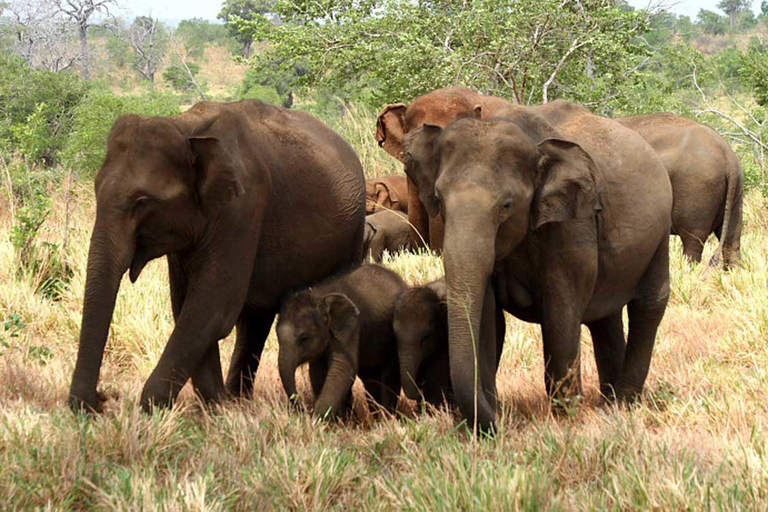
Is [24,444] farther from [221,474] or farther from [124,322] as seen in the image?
[124,322]

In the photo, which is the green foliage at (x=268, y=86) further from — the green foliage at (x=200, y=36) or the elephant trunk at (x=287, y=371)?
the green foliage at (x=200, y=36)

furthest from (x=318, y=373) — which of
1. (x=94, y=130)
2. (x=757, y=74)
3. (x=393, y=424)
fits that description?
(x=757, y=74)

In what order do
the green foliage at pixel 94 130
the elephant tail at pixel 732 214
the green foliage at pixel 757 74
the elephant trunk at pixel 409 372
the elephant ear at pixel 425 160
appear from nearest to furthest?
1. the elephant ear at pixel 425 160
2. the elephant trunk at pixel 409 372
3. the elephant tail at pixel 732 214
4. the green foliage at pixel 94 130
5. the green foliage at pixel 757 74

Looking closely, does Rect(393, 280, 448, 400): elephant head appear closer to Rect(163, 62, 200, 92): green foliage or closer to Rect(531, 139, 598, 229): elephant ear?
Rect(531, 139, 598, 229): elephant ear

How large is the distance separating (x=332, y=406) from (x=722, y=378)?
7.84 ft

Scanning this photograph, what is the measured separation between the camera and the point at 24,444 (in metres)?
4.67

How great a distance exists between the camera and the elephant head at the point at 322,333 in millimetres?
6020

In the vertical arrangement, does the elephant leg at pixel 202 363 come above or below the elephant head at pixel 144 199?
below

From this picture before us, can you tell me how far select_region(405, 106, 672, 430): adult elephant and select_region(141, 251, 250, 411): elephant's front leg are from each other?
3.79ft

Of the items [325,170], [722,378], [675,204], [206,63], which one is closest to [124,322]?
[325,170]

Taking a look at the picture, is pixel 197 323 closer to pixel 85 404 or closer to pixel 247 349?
pixel 85 404

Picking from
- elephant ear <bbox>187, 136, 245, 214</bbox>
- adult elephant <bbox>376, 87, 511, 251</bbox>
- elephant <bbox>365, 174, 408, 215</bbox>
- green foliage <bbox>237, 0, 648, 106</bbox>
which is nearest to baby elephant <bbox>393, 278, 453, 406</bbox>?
elephant ear <bbox>187, 136, 245, 214</bbox>

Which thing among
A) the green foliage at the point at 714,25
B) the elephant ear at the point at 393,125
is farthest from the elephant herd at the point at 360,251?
the green foliage at the point at 714,25

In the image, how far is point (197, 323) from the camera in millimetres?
5664
